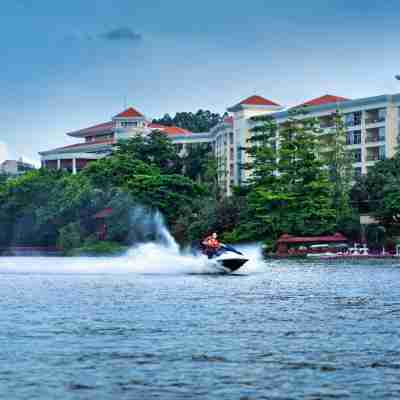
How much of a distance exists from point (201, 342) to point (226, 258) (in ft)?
88.6

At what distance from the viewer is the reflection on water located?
1756 centimetres

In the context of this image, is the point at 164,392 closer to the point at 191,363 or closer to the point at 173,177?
the point at 191,363

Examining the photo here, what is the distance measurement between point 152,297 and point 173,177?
237 feet

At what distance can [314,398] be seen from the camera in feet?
54.2

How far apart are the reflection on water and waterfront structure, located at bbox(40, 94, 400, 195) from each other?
6239 centimetres

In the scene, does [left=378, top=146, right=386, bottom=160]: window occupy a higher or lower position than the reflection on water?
higher

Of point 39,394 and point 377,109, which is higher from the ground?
point 377,109

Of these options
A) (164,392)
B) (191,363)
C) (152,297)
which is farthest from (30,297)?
(164,392)

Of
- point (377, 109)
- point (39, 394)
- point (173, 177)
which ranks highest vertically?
point (377, 109)

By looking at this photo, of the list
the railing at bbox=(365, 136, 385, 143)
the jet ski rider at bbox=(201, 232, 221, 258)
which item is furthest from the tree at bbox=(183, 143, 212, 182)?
the jet ski rider at bbox=(201, 232, 221, 258)

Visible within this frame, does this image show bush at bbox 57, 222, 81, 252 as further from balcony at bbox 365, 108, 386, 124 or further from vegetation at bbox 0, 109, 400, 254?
balcony at bbox 365, 108, 386, 124

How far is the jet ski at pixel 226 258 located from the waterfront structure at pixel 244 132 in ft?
159

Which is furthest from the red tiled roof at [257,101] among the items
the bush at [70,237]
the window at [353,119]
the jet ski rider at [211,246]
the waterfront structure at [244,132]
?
the jet ski rider at [211,246]

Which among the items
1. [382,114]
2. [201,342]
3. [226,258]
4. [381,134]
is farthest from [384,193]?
[201,342]
